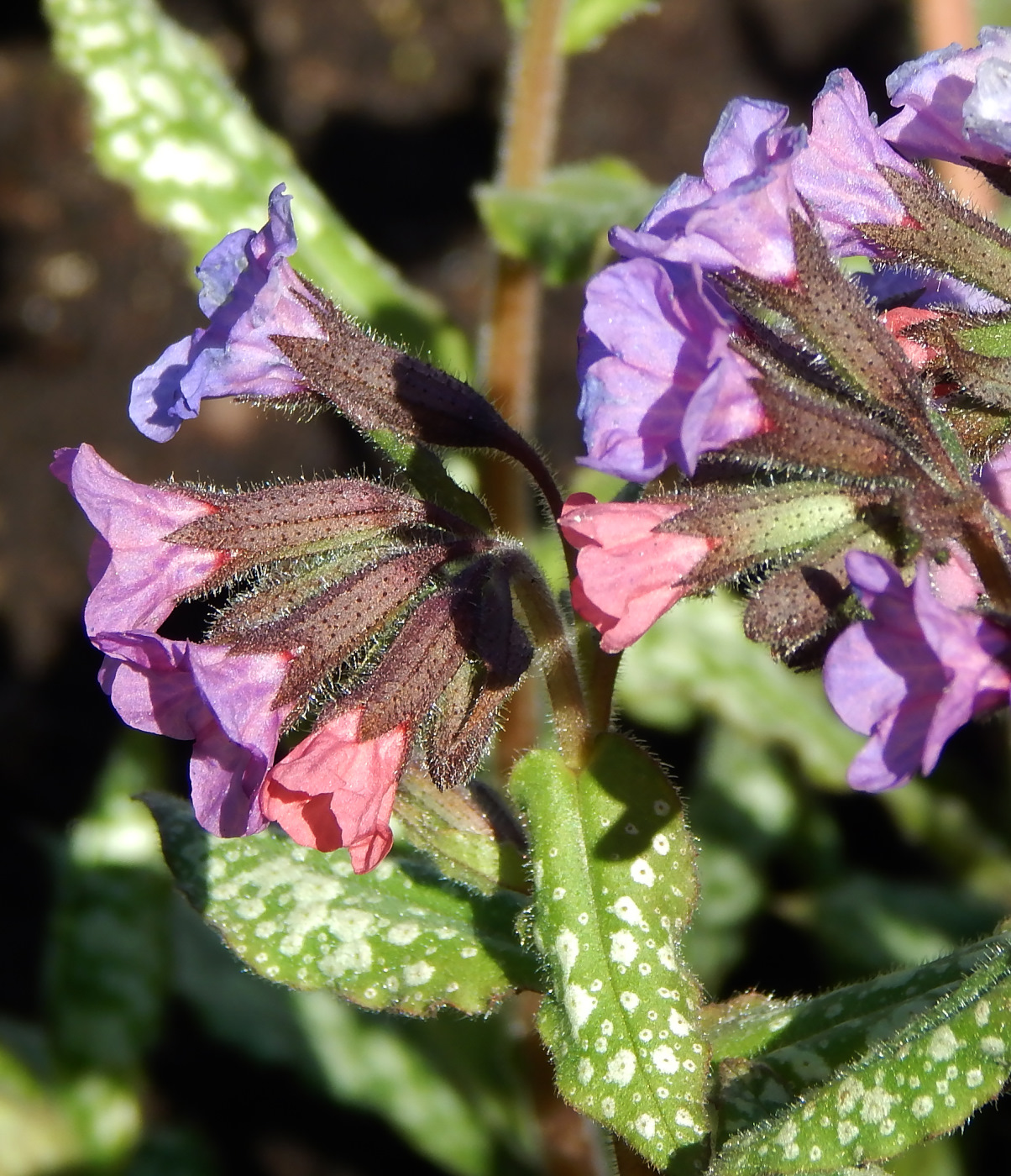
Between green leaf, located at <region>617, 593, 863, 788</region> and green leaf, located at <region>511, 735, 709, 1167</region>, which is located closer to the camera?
green leaf, located at <region>511, 735, 709, 1167</region>

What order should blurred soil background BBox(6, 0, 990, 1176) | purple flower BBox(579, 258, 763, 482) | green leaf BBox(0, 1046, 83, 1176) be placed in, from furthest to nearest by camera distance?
1. blurred soil background BBox(6, 0, 990, 1176)
2. green leaf BBox(0, 1046, 83, 1176)
3. purple flower BBox(579, 258, 763, 482)

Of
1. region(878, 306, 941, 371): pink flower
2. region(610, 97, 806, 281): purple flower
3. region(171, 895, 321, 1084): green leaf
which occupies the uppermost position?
region(610, 97, 806, 281): purple flower

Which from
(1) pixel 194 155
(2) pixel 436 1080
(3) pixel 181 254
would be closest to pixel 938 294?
(1) pixel 194 155

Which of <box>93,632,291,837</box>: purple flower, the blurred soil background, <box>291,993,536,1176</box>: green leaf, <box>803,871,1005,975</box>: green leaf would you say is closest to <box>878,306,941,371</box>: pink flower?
<box>93,632,291,837</box>: purple flower

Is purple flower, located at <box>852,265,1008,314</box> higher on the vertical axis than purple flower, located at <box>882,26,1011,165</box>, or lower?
lower

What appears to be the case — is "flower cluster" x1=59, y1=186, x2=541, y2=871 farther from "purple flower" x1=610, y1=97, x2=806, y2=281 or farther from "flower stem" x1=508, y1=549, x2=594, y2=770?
"purple flower" x1=610, y1=97, x2=806, y2=281
